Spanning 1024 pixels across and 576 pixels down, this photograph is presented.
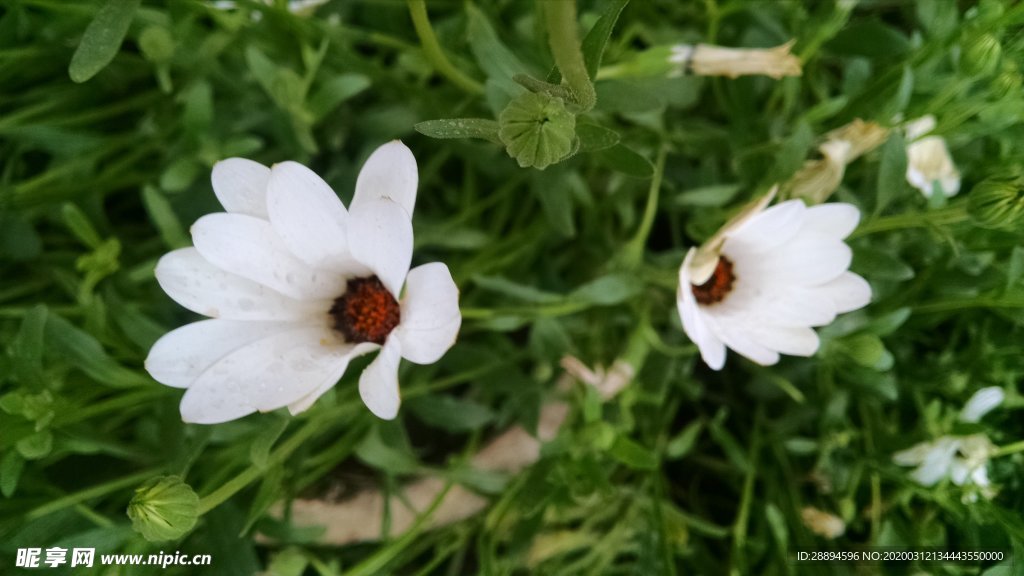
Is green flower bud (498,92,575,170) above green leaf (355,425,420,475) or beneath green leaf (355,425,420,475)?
above

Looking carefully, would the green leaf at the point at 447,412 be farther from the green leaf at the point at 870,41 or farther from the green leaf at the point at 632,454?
the green leaf at the point at 870,41

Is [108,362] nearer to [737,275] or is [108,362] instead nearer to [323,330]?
[323,330]

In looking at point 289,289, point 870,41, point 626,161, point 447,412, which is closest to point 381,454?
point 447,412

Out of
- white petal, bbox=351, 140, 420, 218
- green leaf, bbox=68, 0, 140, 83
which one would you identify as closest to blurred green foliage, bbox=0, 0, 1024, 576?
green leaf, bbox=68, 0, 140, 83

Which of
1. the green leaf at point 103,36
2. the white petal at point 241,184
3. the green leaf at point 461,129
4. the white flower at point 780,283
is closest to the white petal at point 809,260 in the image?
the white flower at point 780,283

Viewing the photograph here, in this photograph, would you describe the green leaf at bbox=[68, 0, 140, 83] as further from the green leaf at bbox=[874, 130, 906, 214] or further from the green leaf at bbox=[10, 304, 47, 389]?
the green leaf at bbox=[874, 130, 906, 214]

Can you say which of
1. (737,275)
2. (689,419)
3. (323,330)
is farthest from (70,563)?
(689,419)

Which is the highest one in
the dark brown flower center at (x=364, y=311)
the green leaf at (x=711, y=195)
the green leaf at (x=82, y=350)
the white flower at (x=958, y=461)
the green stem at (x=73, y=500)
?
the green leaf at (x=711, y=195)
